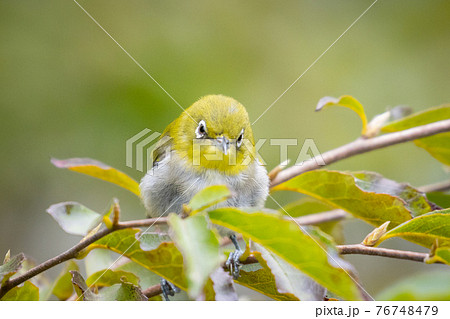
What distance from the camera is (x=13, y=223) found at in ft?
10.5

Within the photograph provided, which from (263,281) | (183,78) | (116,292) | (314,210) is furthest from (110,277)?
(183,78)

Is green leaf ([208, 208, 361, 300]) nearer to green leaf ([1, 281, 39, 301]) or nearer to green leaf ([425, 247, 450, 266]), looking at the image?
green leaf ([425, 247, 450, 266])

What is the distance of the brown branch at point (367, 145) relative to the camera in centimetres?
177

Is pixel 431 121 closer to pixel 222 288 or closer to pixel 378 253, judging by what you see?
pixel 378 253

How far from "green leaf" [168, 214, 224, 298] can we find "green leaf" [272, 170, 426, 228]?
2.23 ft

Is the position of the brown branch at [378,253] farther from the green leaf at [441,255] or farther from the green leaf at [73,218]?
the green leaf at [73,218]

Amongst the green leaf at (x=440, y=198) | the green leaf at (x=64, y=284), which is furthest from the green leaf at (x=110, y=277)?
the green leaf at (x=440, y=198)

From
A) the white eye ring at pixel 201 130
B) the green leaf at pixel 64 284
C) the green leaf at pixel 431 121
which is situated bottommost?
the green leaf at pixel 64 284

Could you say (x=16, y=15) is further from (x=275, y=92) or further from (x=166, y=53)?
(x=275, y=92)

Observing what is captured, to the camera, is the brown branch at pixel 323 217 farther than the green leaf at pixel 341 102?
Yes

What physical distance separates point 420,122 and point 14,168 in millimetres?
2464

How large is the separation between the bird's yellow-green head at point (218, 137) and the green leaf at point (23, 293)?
0.88 meters

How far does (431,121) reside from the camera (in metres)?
1.91

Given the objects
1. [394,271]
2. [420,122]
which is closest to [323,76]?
[394,271]
